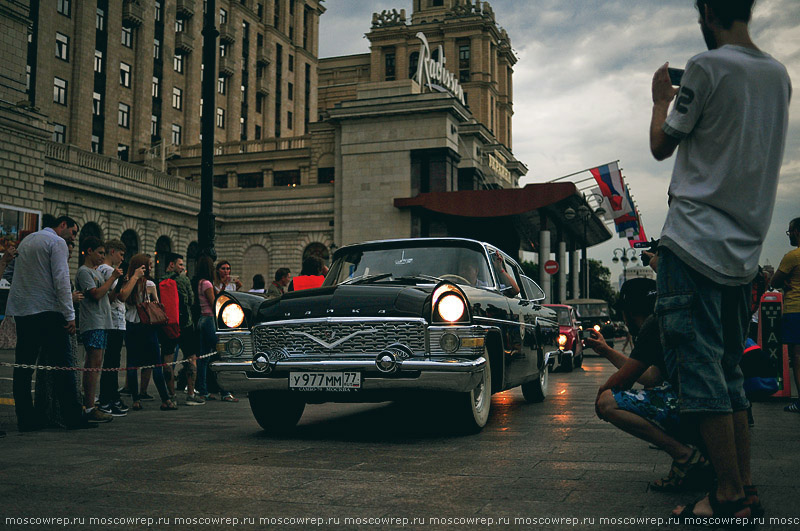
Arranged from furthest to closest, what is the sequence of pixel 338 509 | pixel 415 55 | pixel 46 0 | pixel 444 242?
pixel 415 55, pixel 46 0, pixel 444 242, pixel 338 509

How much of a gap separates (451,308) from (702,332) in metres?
2.95

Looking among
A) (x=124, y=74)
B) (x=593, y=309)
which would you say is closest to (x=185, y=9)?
(x=124, y=74)

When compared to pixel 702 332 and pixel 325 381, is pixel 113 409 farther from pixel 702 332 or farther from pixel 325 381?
pixel 702 332

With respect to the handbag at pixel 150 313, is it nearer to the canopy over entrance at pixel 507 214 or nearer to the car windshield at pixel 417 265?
the car windshield at pixel 417 265

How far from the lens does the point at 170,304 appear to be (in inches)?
361

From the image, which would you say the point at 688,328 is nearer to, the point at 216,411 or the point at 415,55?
the point at 216,411

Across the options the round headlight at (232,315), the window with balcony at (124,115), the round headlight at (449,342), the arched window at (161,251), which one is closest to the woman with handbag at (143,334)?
the round headlight at (232,315)

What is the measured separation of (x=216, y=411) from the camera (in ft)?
28.3

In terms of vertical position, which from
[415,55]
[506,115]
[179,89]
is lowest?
[179,89]

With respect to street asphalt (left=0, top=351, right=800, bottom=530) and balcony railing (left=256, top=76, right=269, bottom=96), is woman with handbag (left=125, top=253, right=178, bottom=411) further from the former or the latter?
balcony railing (left=256, top=76, right=269, bottom=96)

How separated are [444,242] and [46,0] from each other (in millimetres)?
48197

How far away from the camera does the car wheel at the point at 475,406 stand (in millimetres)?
5988

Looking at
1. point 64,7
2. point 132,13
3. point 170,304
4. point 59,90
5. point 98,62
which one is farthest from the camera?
point 132,13

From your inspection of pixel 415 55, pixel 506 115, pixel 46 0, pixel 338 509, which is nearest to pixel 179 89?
pixel 46 0
